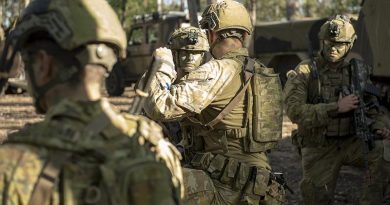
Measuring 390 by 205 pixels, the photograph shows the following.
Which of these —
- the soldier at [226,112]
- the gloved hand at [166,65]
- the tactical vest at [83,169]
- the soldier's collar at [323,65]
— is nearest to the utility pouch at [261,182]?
the soldier at [226,112]

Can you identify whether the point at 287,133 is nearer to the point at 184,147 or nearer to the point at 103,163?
the point at 184,147

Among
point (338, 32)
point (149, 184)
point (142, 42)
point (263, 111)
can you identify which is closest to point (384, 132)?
point (338, 32)

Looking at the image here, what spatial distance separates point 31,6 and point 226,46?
220cm

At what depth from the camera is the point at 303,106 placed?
6.01 m

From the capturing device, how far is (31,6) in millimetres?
2057

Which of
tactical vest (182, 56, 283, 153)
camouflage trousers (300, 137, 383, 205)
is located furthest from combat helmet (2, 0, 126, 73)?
camouflage trousers (300, 137, 383, 205)

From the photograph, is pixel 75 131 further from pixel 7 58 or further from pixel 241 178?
pixel 241 178

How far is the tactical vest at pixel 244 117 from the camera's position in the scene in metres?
3.98

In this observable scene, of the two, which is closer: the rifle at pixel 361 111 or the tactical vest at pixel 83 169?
the tactical vest at pixel 83 169

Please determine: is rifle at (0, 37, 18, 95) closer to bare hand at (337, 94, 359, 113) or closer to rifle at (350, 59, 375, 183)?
bare hand at (337, 94, 359, 113)

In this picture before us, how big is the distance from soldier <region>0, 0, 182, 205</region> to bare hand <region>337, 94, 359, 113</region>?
4174mm

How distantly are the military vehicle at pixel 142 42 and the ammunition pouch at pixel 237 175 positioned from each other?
15467 millimetres

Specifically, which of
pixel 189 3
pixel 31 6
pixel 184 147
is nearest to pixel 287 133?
pixel 189 3

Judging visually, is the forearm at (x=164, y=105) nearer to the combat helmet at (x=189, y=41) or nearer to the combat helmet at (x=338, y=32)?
the combat helmet at (x=189, y=41)
